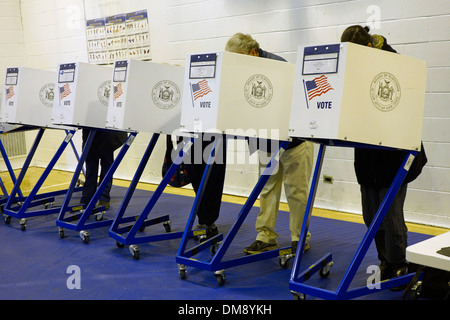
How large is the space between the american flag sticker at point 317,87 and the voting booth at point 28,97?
110 inches

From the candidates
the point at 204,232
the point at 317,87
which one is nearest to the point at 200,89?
the point at 317,87

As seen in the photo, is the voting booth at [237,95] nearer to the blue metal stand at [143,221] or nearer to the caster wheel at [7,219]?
the blue metal stand at [143,221]

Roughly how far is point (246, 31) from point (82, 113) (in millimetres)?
1832

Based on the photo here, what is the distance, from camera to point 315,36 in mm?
4531

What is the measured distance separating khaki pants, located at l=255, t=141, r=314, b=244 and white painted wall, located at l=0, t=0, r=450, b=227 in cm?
121

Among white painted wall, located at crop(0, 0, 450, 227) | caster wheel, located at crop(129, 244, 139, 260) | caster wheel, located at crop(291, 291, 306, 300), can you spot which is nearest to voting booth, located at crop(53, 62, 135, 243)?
caster wheel, located at crop(129, 244, 139, 260)

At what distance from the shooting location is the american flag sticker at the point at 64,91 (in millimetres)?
3990

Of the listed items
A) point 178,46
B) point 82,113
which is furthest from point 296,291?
point 178,46

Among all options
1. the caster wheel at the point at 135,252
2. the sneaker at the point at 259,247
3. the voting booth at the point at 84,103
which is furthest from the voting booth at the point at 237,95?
the voting booth at the point at 84,103

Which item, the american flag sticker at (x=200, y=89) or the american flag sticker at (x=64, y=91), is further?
the american flag sticker at (x=64, y=91)

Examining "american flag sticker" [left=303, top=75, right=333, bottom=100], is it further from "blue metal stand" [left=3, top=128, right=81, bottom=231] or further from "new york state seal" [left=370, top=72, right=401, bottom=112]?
"blue metal stand" [left=3, top=128, right=81, bottom=231]

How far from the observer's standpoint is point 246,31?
4996 millimetres
